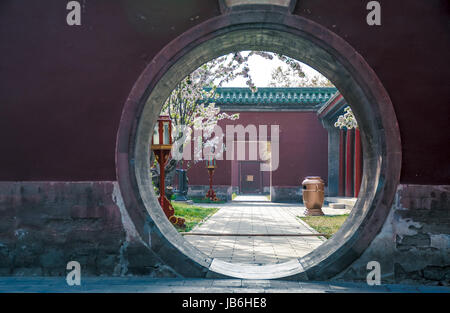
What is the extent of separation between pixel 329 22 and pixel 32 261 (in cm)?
364

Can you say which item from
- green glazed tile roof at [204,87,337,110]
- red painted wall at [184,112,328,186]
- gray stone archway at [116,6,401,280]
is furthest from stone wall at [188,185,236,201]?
gray stone archway at [116,6,401,280]

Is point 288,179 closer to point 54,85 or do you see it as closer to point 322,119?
point 322,119

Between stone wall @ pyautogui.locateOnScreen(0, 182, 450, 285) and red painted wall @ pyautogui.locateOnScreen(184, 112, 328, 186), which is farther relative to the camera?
red painted wall @ pyautogui.locateOnScreen(184, 112, 328, 186)

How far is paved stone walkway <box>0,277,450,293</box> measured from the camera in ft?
10.9

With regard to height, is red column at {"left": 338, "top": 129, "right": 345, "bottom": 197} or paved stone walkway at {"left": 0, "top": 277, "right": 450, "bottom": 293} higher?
red column at {"left": 338, "top": 129, "right": 345, "bottom": 197}

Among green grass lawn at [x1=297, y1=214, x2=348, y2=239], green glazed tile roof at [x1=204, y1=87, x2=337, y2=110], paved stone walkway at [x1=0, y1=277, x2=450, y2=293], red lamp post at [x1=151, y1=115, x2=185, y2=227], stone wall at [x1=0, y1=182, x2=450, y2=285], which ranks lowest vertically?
green grass lawn at [x1=297, y1=214, x2=348, y2=239]

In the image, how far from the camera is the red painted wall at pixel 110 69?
372 cm

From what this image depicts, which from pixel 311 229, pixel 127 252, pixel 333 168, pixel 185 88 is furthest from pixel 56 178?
pixel 333 168

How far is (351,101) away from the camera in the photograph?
4.09m

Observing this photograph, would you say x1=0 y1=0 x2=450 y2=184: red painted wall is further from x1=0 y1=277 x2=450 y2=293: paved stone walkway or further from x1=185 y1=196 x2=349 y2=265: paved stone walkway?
x1=185 y1=196 x2=349 y2=265: paved stone walkway

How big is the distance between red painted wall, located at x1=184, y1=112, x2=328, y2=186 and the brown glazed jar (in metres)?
5.98

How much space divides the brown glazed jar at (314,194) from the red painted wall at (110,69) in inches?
287

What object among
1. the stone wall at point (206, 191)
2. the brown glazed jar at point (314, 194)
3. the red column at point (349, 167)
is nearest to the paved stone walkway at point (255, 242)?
the brown glazed jar at point (314, 194)

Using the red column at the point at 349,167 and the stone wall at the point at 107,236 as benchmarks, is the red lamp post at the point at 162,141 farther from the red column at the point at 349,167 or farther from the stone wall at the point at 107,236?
the red column at the point at 349,167
